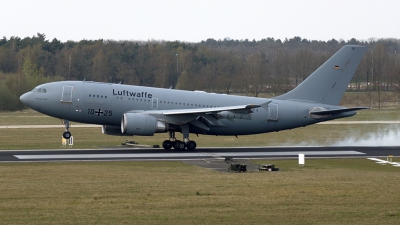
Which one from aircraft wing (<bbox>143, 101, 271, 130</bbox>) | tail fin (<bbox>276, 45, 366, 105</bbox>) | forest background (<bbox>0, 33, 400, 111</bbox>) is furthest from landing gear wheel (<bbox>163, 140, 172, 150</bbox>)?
forest background (<bbox>0, 33, 400, 111</bbox>)

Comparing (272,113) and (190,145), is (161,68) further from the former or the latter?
(190,145)

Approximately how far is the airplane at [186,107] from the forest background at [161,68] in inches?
1643

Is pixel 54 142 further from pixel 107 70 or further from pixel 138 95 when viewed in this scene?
pixel 107 70

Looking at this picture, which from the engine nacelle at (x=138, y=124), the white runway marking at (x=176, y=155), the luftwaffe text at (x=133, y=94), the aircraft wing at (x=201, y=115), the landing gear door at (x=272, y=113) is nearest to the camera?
the white runway marking at (x=176, y=155)

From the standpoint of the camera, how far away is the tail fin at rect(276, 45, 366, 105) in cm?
4181

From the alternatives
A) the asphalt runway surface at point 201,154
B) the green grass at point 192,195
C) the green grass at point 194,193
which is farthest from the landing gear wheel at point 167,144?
the green grass at point 192,195

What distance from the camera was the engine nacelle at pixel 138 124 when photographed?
3712 cm

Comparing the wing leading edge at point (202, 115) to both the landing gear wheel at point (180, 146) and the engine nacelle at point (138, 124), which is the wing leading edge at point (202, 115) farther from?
the landing gear wheel at point (180, 146)

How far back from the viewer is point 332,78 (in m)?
41.8

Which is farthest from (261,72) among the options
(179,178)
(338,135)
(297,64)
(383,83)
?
(179,178)

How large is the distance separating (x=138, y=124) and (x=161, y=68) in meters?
57.6

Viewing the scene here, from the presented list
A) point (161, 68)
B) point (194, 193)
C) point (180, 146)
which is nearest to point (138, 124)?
point (180, 146)

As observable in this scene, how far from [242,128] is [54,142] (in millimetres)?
13980

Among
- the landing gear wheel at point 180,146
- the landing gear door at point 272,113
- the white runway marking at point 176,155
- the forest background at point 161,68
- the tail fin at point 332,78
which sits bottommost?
the white runway marking at point 176,155
